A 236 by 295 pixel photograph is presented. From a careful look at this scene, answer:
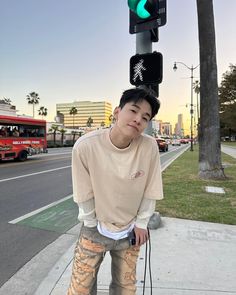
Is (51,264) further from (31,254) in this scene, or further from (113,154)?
(113,154)

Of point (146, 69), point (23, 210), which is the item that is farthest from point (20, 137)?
point (146, 69)

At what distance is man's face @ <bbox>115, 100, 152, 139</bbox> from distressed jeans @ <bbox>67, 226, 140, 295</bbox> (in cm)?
75

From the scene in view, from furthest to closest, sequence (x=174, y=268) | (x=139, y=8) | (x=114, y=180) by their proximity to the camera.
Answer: (x=139, y=8)
(x=174, y=268)
(x=114, y=180)

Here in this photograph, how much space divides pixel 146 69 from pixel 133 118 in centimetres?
232

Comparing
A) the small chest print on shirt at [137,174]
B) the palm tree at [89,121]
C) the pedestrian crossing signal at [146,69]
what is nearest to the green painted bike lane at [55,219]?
the pedestrian crossing signal at [146,69]

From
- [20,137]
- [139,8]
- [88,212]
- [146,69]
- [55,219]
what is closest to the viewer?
[88,212]

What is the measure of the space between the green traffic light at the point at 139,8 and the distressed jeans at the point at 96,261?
2858mm

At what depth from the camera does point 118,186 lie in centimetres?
202

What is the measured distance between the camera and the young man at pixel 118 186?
2.04m

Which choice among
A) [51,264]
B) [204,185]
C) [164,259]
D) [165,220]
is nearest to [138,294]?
[164,259]

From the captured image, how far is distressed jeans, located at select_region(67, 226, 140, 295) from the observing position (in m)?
2.15

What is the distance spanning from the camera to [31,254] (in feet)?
14.4

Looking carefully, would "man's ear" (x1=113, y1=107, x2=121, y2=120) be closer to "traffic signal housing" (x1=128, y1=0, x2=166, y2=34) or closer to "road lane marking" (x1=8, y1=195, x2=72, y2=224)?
"traffic signal housing" (x1=128, y1=0, x2=166, y2=34)

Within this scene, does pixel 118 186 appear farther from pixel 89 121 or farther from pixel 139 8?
pixel 89 121
